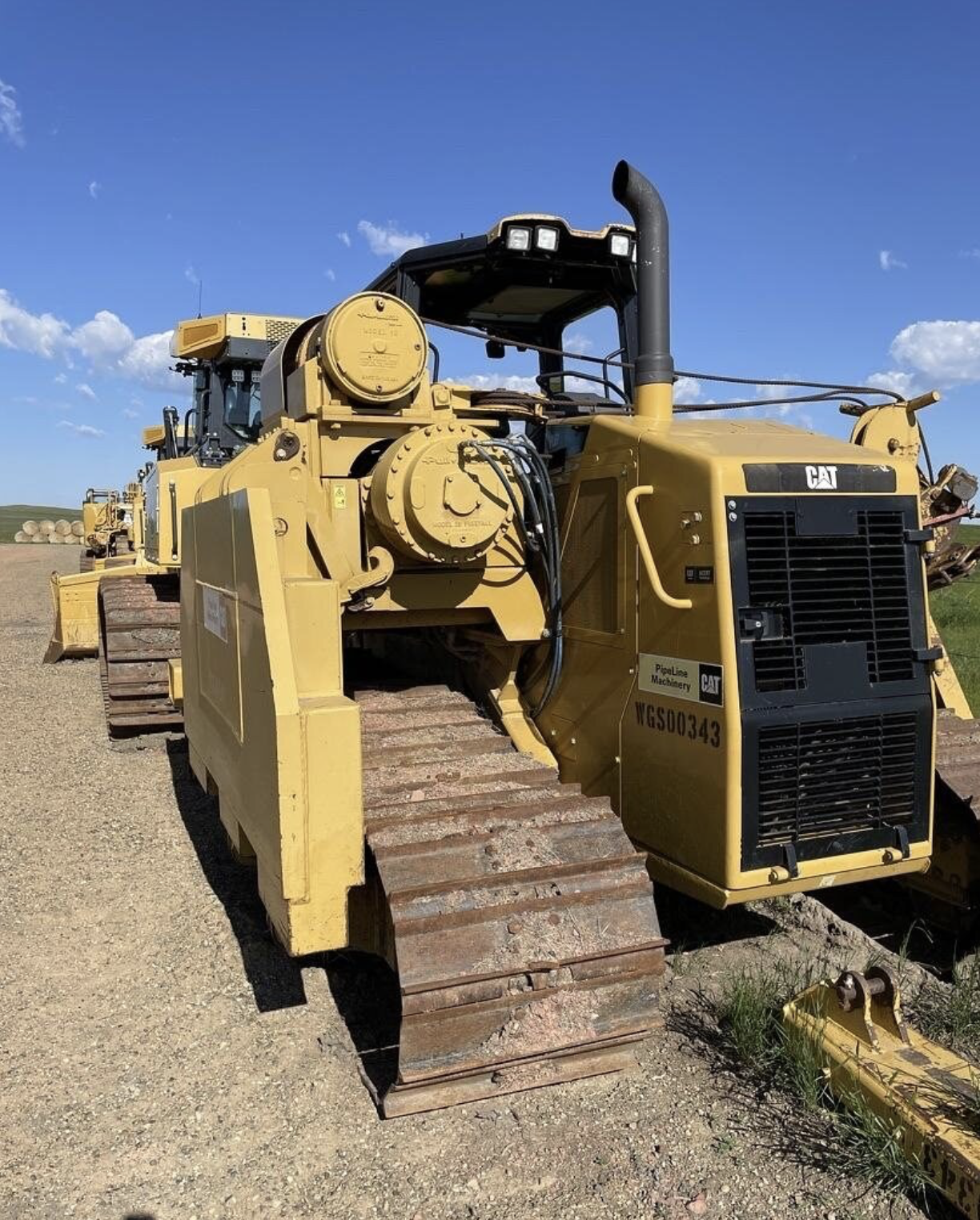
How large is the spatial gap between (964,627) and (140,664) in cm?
1354

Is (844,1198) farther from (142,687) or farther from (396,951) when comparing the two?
(142,687)

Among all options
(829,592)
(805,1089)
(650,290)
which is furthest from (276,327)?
(805,1089)

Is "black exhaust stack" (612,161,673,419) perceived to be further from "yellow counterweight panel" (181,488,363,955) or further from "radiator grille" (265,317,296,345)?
"radiator grille" (265,317,296,345)

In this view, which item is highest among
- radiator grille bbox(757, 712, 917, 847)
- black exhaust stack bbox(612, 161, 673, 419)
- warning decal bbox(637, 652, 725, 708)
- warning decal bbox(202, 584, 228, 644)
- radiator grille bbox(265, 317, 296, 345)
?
radiator grille bbox(265, 317, 296, 345)

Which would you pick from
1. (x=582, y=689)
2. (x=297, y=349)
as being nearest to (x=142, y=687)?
(x=297, y=349)

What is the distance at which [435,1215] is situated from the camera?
2705mm

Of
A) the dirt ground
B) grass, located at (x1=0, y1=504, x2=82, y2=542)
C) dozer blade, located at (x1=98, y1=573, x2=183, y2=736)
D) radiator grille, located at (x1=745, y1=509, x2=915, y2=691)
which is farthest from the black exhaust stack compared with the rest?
grass, located at (x1=0, y1=504, x2=82, y2=542)

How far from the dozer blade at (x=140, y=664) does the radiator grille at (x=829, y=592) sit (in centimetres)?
595

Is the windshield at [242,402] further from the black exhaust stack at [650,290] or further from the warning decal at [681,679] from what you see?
the warning decal at [681,679]

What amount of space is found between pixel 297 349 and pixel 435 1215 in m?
3.42

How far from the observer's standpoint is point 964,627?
1667cm

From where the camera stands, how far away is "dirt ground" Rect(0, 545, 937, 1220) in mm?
2781

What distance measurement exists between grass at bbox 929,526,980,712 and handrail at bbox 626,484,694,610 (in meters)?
4.21

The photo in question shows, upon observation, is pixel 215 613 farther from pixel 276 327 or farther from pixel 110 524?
pixel 110 524
